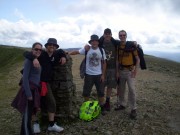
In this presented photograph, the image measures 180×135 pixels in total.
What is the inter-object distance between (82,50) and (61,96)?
1880 mm

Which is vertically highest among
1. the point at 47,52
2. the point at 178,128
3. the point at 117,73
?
the point at 47,52

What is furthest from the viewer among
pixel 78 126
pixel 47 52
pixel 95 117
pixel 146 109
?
pixel 146 109

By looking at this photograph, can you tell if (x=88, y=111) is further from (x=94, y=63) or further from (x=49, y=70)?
(x=49, y=70)

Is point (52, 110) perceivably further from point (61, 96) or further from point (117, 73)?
point (117, 73)

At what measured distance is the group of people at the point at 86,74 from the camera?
321 inches

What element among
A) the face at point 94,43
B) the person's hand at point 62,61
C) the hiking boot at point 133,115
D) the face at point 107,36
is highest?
the face at point 107,36

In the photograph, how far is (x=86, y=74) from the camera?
34.8ft

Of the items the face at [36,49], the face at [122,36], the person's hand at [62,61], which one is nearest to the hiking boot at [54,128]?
the person's hand at [62,61]

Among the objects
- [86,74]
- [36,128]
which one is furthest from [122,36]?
[36,128]

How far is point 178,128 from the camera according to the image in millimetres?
10336

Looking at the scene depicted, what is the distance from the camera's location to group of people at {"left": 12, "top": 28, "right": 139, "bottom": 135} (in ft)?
26.8

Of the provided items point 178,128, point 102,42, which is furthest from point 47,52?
point 178,128

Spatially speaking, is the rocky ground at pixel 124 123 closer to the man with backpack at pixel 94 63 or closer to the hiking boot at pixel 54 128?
the hiking boot at pixel 54 128

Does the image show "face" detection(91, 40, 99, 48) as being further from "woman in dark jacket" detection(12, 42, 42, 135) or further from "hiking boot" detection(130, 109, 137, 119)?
"hiking boot" detection(130, 109, 137, 119)
